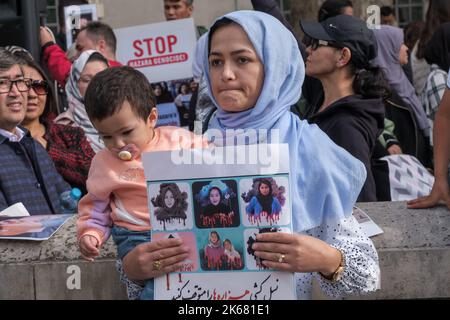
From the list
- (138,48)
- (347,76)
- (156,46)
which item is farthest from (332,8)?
(347,76)

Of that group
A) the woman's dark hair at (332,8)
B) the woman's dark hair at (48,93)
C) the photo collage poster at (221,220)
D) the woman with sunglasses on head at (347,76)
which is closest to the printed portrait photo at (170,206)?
the photo collage poster at (221,220)

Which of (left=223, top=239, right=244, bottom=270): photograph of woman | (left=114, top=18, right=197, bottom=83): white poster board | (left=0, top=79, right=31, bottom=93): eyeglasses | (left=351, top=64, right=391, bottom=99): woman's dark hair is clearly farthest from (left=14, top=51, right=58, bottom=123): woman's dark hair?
(left=223, top=239, right=244, bottom=270): photograph of woman

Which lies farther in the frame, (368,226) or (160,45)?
(160,45)

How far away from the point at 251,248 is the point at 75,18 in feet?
18.7

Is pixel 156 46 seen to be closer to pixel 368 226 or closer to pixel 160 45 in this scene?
pixel 160 45

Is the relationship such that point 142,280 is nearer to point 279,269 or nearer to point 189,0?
point 279,269

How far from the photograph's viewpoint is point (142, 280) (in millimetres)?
3055

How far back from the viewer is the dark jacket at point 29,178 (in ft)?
15.5

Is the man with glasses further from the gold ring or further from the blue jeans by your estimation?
the gold ring

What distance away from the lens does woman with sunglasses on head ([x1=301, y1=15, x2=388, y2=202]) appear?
477 centimetres

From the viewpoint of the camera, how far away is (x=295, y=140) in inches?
114

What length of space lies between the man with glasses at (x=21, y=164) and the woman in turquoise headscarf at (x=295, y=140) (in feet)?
6.68

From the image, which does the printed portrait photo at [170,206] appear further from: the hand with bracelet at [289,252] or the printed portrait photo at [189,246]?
the hand with bracelet at [289,252]
